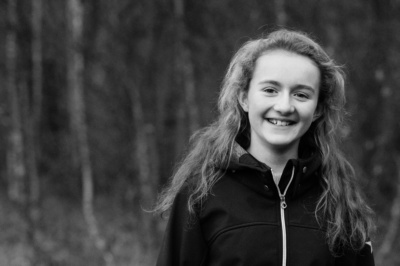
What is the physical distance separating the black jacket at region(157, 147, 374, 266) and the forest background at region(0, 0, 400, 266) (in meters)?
3.74

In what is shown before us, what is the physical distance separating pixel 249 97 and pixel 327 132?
44 cm

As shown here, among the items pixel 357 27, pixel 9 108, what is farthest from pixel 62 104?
pixel 357 27

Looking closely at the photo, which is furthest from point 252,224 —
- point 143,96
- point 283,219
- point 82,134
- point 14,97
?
point 14,97

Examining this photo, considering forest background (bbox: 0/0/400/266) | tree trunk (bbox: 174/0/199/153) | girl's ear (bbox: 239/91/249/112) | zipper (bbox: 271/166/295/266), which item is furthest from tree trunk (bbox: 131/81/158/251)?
zipper (bbox: 271/166/295/266)

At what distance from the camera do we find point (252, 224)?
82.2 inches

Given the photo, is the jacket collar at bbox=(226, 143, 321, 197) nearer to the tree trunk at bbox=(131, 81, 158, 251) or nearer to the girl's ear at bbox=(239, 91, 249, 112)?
the girl's ear at bbox=(239, 91, 249, 112)

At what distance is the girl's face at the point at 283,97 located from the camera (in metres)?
2.13

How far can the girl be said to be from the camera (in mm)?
2088

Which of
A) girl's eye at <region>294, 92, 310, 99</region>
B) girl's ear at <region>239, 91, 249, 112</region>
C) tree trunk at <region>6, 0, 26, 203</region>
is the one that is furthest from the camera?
tree trunk at <region>6, 0, 26, 203</region>

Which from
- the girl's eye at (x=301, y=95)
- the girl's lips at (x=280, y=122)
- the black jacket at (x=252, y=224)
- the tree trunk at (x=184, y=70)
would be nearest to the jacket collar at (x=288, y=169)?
the black jacket at (x=252, y=224)

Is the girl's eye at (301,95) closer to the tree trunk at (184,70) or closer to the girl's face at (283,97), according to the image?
the girl's face at (283,97)

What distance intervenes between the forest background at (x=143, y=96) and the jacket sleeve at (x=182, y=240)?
3702 mm

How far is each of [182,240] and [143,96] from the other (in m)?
6.96

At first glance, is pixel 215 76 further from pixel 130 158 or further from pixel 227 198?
pixel 227 198
